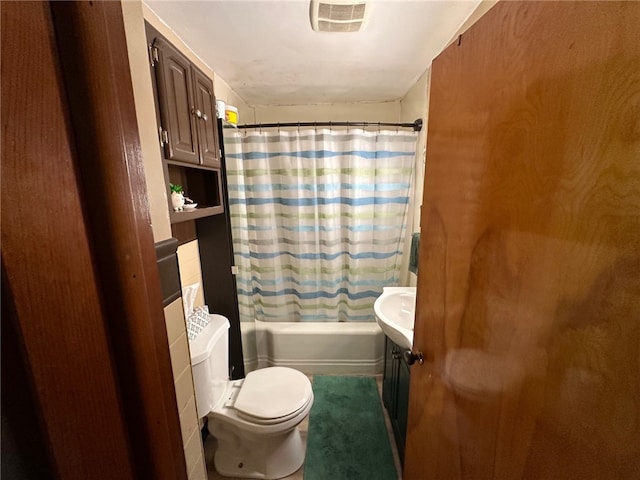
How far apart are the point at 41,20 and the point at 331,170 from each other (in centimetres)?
166

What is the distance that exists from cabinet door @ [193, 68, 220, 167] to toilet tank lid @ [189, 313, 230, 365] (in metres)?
0.85

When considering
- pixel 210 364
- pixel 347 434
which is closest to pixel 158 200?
pixel 210 364

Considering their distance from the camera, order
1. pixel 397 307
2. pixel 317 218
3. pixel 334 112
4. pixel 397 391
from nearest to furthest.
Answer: pixel 397 391
pixel 397 307
pixel 317 218
pixel 334 112

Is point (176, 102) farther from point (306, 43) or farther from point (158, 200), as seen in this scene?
point (306, 43)

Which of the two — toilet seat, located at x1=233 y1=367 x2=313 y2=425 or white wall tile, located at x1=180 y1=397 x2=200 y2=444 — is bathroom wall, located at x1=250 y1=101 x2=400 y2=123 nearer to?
toilet seat, located at x1=233 y1=367 x2=313 y2=425

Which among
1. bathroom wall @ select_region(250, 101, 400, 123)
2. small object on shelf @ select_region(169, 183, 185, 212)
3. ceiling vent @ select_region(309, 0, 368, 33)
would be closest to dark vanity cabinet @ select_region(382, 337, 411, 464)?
small object on shelf @ select_region(169, 183, 185, 212)

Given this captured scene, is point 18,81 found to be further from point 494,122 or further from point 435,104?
point 435,104

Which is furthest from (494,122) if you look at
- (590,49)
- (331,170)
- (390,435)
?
(390,435)

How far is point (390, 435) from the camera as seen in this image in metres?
1.60

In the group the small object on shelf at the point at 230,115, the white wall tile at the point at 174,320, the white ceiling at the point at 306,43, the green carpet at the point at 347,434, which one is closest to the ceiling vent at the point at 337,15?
the white ceiling at the point at 306,43

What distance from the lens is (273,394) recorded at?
1.38m

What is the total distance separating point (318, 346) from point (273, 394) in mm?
763

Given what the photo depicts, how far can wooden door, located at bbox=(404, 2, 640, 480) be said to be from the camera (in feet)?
1.07

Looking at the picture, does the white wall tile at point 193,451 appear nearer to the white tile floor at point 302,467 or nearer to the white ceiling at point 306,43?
the white tile floor at point 302,467
